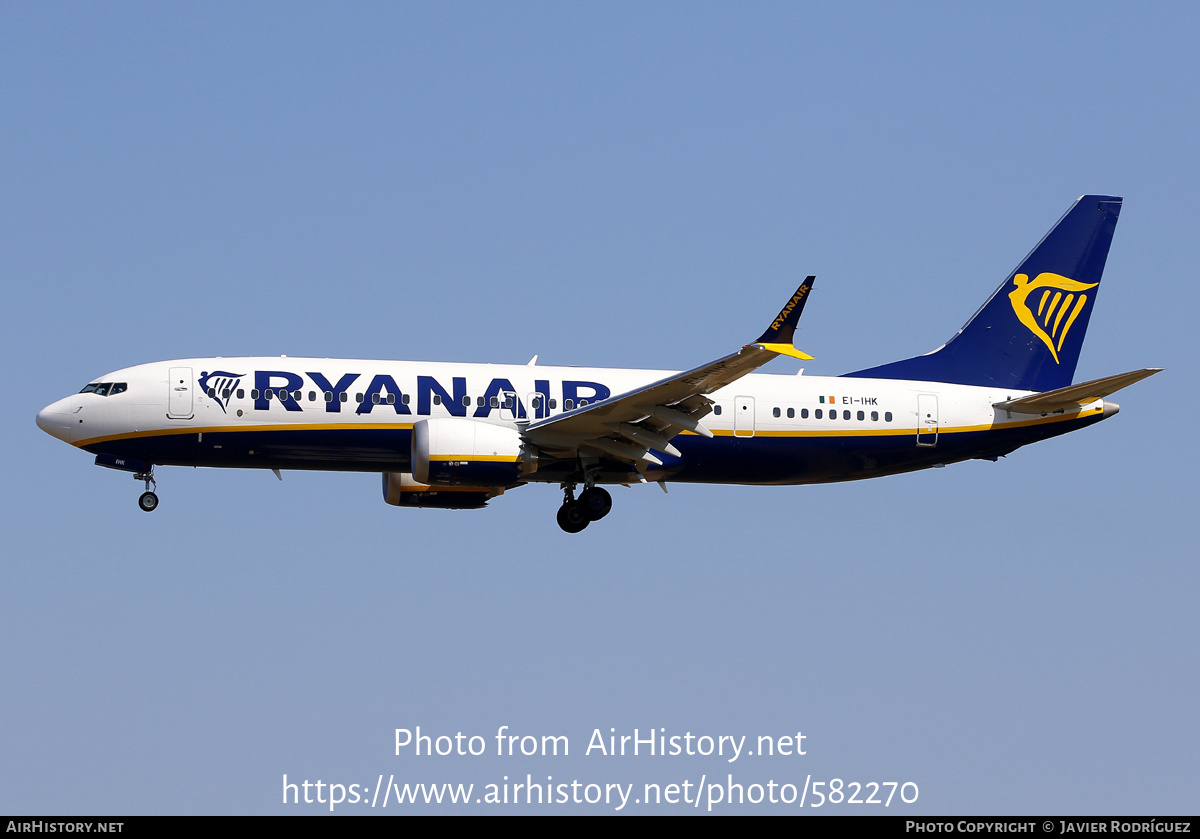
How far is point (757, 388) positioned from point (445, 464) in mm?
9159

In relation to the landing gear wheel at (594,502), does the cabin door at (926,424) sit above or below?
above

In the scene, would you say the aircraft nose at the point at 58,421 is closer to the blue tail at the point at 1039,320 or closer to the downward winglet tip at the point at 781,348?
the downward winglet tip at the point at 781,348

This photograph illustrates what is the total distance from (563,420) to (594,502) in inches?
138

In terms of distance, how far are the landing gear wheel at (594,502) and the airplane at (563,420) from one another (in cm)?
4

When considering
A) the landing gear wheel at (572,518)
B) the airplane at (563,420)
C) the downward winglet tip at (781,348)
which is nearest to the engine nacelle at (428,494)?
the airplane at (563,420)

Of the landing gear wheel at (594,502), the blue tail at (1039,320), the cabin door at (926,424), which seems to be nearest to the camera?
the landing gear wheel at (594,502)

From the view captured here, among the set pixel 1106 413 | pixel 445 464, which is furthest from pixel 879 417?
pixel 445 464

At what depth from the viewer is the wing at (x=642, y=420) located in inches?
1405

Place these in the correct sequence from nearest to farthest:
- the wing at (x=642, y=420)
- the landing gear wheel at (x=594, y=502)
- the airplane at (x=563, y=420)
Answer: the wing at (x=642, y=420) → the airplane at (x=563, y=420) → the landing gear wheel at (x=594, y=502)

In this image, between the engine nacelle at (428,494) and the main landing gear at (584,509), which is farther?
the engine nacelle at (428,494)

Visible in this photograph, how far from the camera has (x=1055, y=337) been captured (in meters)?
44.8

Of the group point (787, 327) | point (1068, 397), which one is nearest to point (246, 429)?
point (787, 327)

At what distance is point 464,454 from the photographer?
3678 centimetres
